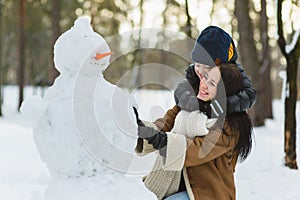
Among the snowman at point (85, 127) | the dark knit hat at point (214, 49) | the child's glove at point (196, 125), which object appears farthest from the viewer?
the dark knit hat at point (214, 49)

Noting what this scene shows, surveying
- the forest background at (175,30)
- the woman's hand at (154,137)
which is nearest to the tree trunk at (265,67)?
the forest background at (175,30)

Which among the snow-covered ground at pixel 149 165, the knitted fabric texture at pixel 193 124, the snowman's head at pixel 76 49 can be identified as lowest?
the snow-covered ground at pixel 149 165

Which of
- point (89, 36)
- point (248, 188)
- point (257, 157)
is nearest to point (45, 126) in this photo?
point (89, 36)

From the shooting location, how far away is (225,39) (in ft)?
7.77

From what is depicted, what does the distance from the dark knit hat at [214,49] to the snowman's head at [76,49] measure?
0.55 meters

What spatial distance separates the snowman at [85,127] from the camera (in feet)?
6.93

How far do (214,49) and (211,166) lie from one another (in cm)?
68

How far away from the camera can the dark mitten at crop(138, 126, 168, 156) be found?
6.98 feet

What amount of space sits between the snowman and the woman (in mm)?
155

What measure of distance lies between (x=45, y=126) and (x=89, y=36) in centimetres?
55

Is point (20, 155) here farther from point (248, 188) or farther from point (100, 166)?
point (100, 166)

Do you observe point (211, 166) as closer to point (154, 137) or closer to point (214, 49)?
point (154, 137)

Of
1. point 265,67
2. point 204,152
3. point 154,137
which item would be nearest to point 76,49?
point 154,137

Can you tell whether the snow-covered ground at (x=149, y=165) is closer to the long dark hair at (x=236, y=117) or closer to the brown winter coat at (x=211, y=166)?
the brown winter coat at (x=211, y=166)
